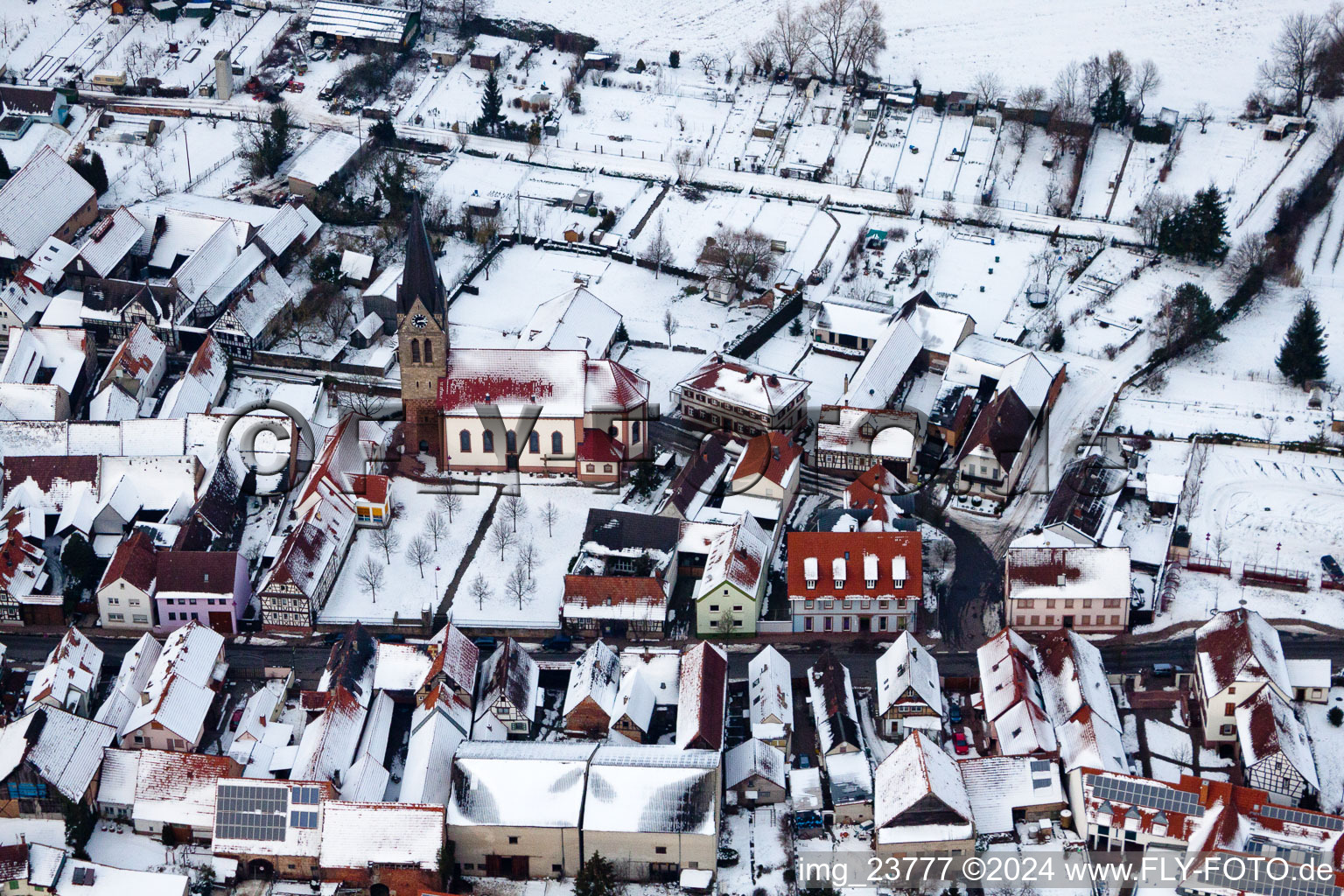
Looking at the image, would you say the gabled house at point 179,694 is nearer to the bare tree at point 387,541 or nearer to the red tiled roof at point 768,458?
the bare tree at point 387,541

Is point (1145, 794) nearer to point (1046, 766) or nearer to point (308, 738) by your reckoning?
point (1046, 766)

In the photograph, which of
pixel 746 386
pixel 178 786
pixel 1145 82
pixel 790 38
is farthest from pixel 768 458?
pixel 1145 82

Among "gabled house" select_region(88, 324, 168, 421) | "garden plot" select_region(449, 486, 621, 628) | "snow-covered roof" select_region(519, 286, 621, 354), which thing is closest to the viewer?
"garden plot" select_region(449, 486, 621, 628)

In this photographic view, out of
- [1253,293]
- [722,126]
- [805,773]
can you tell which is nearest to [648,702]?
[805,773]

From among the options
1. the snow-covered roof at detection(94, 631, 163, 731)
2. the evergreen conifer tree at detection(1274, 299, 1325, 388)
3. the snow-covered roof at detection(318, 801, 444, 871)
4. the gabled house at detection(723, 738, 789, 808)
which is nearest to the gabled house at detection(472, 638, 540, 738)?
the snow-covered roof at detection(318, 801, 444, 871)

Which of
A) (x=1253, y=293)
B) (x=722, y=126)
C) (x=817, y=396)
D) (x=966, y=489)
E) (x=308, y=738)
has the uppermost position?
(x=722, y=126)

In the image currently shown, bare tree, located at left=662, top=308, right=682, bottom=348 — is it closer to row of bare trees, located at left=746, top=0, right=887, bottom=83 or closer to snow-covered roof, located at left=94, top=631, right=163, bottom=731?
row of bare trees, located at left=746, top=0, right=887, bottom=83
